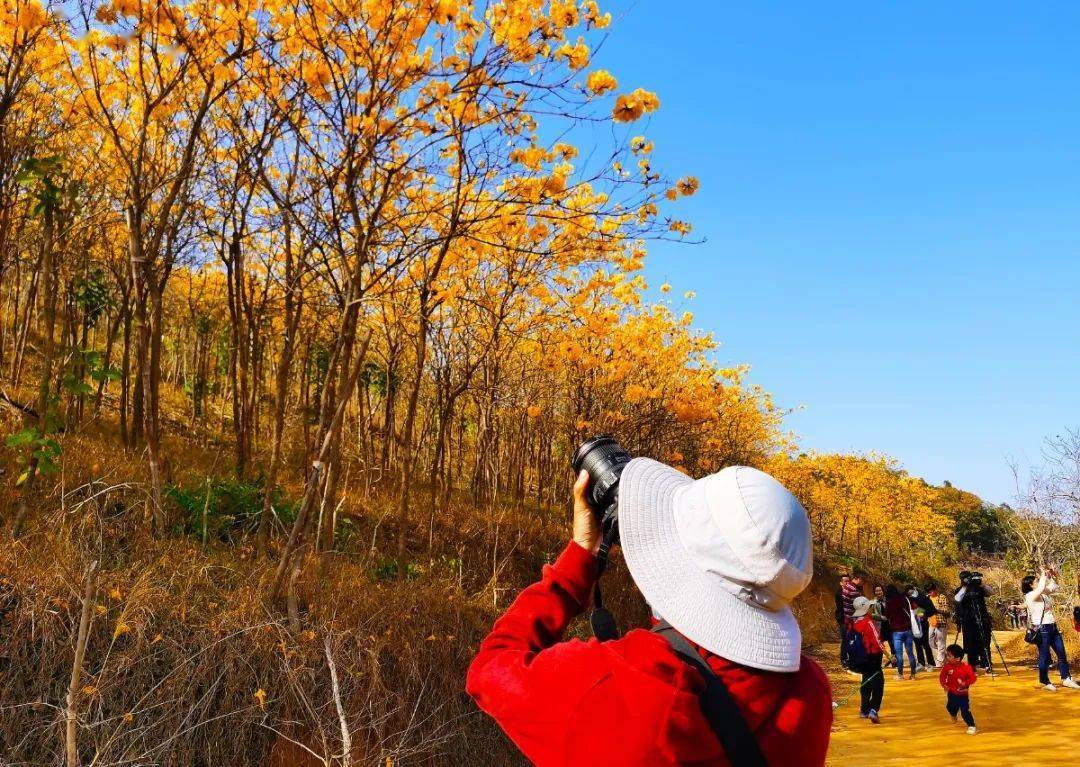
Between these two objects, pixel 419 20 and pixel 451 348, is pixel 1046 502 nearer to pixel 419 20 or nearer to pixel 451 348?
pixel 451 348

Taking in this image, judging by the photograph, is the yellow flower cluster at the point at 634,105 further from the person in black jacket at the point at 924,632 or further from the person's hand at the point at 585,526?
the person in black jacket at the point at 924,632

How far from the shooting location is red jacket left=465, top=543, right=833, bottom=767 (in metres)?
1.09

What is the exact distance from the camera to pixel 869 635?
8.38m

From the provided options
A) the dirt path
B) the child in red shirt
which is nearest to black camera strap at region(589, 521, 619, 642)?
the dirt path

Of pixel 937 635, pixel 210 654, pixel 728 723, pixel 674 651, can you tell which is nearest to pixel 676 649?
pixel 674 651

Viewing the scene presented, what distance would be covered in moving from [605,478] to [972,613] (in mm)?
10758

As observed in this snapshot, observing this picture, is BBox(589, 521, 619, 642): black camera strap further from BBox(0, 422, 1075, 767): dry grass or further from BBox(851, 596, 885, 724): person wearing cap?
BBox(851, 596, 885, 724): person wearing cap

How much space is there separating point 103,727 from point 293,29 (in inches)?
176

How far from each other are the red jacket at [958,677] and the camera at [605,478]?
7605mm

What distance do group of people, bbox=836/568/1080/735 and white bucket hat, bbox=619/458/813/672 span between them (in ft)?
25.5

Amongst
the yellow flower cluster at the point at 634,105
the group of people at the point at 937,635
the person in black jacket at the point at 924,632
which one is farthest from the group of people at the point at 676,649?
the person in black jacket at the point at 924,632

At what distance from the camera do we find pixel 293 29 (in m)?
5.34

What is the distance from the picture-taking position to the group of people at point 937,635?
26.8 feet

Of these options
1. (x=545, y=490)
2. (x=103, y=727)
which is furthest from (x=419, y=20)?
(x=545, y=490)
